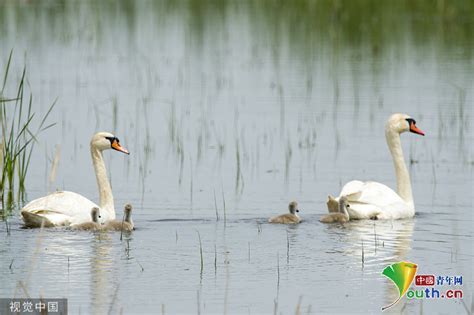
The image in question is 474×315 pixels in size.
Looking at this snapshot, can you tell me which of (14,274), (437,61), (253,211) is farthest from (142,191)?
(437,61)

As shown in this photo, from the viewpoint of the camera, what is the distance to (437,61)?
24.4 m

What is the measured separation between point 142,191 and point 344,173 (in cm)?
252

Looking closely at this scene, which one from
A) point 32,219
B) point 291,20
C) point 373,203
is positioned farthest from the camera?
point 291,20

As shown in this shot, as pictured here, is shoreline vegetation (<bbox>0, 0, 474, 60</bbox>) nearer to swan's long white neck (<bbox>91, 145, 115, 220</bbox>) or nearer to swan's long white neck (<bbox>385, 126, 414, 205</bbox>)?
swan's long white neck (<bbox>385, 126, 414, 205</bbox>)

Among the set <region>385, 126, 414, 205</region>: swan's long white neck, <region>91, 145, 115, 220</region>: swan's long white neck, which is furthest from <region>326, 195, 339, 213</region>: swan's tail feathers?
<region>91, 145, 115, 220</region>: swan's long white neck

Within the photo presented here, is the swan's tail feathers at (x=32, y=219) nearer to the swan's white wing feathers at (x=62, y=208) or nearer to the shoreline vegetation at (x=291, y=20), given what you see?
the swan's white wing feathers at (x=62, y=208)

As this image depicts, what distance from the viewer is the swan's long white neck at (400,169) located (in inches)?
520

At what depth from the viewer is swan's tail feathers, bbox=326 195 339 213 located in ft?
40.9

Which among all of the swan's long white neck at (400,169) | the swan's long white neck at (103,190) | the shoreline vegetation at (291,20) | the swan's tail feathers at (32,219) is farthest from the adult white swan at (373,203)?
the shoreline vegetation at (291,20)

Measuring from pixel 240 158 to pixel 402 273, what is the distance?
6017 millimetres

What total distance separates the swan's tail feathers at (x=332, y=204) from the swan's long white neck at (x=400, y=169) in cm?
93

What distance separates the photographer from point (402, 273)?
9.84 meters

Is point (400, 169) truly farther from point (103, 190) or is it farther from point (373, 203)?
point (103, 190)

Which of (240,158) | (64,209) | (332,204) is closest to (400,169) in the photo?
(332,204)
